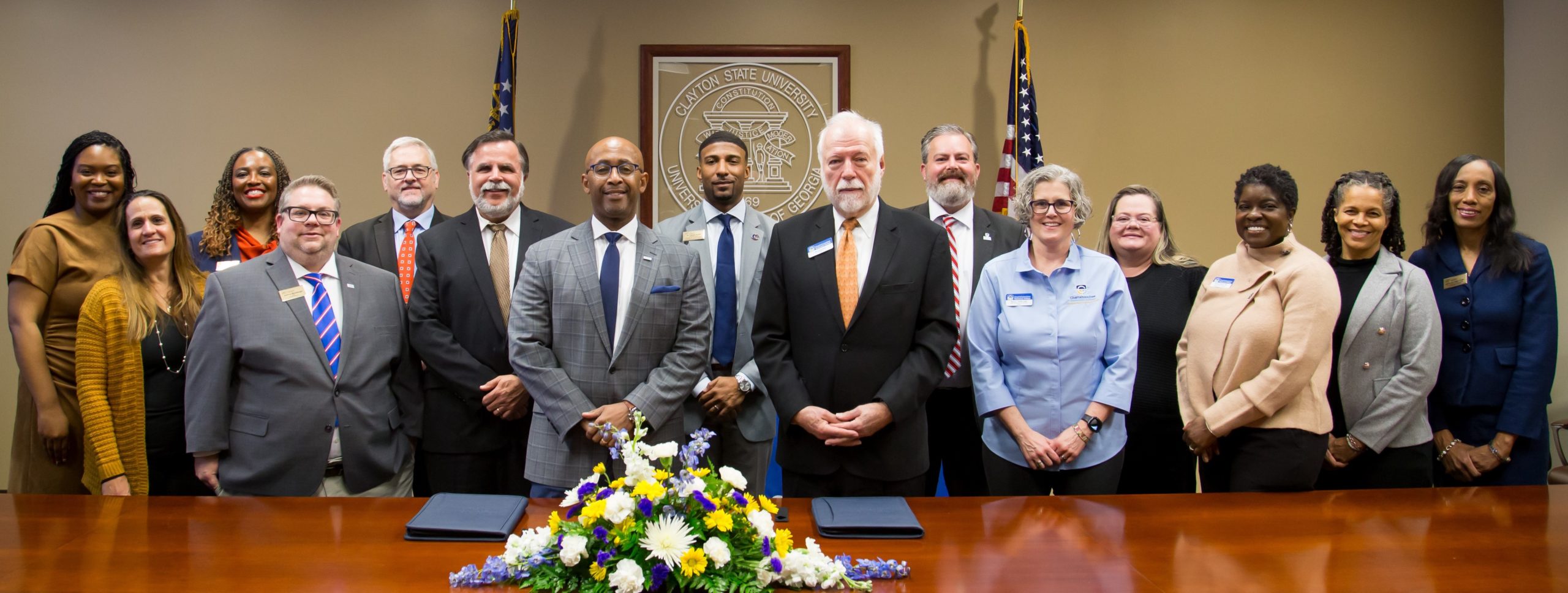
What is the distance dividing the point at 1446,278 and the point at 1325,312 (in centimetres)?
101

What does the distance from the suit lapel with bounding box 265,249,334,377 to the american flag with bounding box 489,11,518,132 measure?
2.29 meters

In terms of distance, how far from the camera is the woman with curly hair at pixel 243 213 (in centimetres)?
332

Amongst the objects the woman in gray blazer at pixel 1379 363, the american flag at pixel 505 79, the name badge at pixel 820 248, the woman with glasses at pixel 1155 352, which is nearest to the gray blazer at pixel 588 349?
the name badge at pixel 820 248

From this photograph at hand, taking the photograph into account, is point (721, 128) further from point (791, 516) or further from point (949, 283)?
point (791, 516)

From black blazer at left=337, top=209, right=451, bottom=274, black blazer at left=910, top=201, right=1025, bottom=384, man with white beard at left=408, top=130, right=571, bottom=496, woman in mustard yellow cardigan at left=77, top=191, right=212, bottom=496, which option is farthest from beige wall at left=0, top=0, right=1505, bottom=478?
woman in mustard yellow cardigan at left=77, top=191, right=212, bottom=496

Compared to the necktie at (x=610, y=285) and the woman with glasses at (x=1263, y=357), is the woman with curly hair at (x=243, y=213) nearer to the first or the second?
the necktie at (x=610, y=285)

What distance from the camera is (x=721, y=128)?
5281 millimetres

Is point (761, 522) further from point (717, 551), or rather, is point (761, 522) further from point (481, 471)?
point (481, 471)

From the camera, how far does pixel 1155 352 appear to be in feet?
10.3

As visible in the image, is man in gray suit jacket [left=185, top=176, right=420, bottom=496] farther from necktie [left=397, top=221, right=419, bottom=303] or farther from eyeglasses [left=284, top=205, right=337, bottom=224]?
necktie [left=397, top=221, right=419, bottom=303]

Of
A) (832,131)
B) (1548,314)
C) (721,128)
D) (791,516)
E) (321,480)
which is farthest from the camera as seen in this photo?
(721,128)

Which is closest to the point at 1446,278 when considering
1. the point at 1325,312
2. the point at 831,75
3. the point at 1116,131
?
the point at 1325,312

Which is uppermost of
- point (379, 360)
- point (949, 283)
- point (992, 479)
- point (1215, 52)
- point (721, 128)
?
point (1215, 52)

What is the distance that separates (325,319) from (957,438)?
6.78 feet
